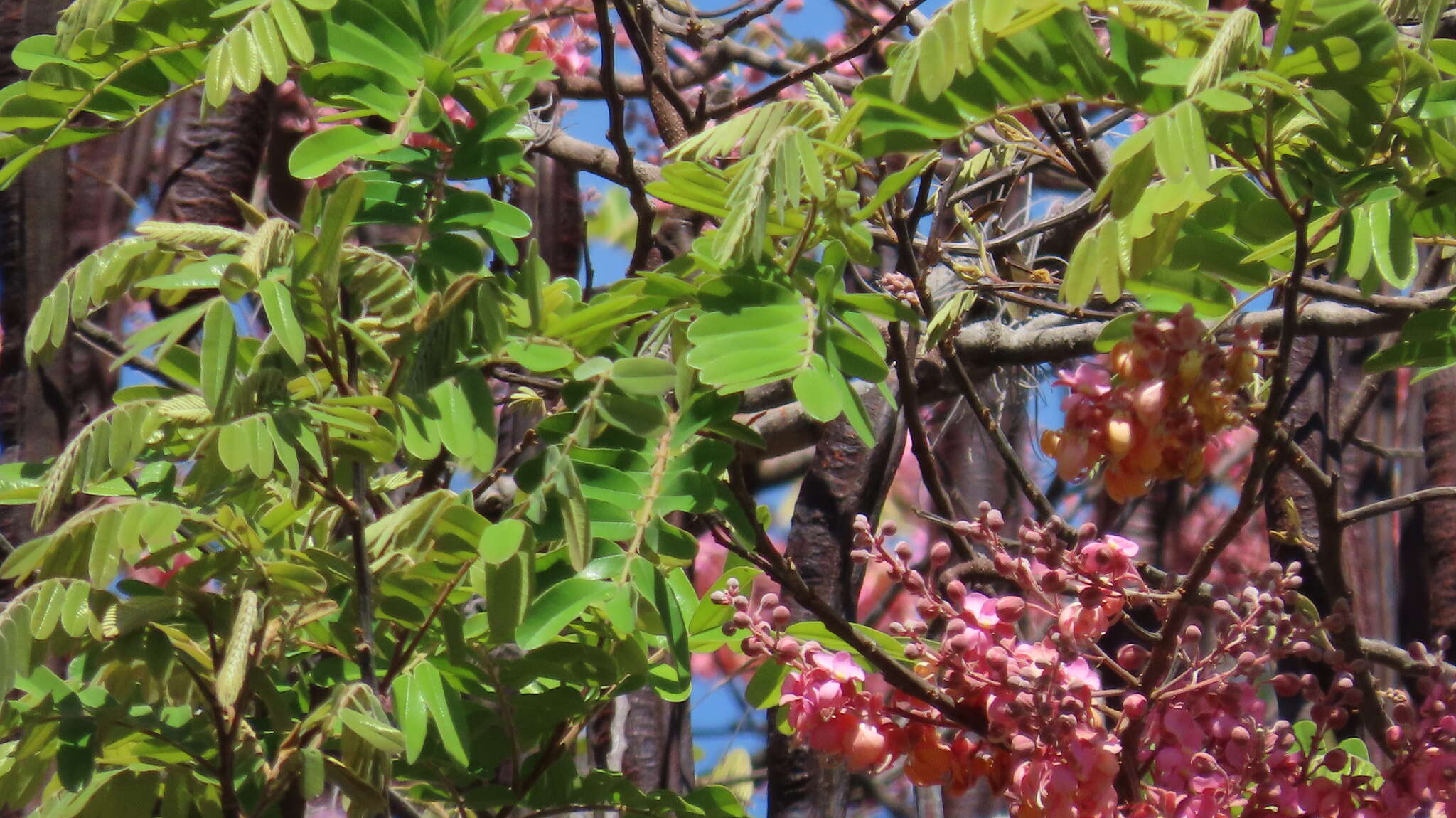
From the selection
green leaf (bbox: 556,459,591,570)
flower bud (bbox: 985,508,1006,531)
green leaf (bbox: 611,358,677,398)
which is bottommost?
green leaf (bbox: 556,459,591,570)

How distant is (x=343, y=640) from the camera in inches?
57.7

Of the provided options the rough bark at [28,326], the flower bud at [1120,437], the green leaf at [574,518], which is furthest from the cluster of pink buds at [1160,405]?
the rough bark at [28,326]

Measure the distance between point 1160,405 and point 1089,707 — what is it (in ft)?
1.00

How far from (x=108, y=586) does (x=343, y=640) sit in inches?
10.3

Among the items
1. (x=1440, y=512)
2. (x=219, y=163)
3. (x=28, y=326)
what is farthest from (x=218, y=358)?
(x=1440, y=512)

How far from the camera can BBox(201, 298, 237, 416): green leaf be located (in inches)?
47.1

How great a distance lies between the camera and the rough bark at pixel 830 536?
241 centimetres

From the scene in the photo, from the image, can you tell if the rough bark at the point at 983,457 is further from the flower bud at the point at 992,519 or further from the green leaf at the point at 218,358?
the green leaf at the point at 218,358

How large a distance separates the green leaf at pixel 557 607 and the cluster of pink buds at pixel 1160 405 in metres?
0.45

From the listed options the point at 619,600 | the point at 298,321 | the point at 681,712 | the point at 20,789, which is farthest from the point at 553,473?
the point at 681,712

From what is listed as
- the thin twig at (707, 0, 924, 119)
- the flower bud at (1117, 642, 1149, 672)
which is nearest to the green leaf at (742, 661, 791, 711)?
the flower bud at (1117, 642, 1149, 672)

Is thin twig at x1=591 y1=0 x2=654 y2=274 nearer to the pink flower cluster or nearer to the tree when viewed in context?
the tree

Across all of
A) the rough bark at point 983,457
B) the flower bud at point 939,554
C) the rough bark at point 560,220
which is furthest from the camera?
the rough bark at point 560,220

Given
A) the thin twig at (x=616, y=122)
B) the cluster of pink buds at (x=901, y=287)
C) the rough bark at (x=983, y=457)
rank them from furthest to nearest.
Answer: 1. the rough bark at (x=983, y=457)
2. the thin twig at (x=616, y=122)
3. the cluster of pink buds at (x=901, y=287)
